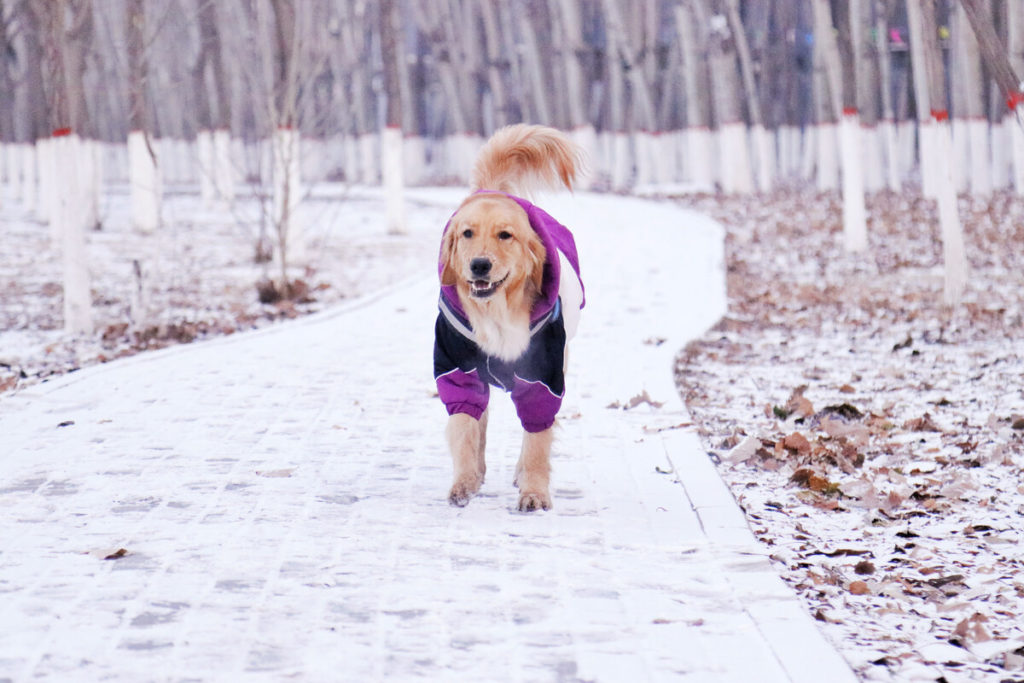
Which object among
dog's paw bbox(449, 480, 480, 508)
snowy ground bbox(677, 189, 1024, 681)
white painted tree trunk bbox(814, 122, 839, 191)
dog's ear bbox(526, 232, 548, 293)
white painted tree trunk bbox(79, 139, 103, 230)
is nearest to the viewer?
snowy ground bbox(677, 189, 1024, 681)

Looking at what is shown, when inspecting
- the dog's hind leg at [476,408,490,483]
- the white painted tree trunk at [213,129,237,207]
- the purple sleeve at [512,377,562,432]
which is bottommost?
the dog's hind leg at [476,408,490,483]

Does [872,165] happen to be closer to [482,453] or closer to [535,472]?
[482,453]

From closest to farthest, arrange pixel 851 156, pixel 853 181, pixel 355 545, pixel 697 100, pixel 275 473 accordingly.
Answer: pixel 355 545
pixel 275 473
pixel 851 156
pixel 853 181
pixel 697 100

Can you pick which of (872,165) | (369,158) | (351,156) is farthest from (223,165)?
(351,156)

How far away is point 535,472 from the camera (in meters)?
5.37

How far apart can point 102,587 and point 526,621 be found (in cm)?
151

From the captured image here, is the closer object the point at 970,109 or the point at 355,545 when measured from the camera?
the point at 355,545

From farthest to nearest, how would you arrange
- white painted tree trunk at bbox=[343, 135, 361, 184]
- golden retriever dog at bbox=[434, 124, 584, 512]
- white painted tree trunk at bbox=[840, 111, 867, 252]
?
white painted tree trunk at bbox=[343, 135, 361, 184]
white painted tree trunk at bbox=[840, 111, 867, 252]
golden retriever dog at bbox=[434, 124, 584, 512]

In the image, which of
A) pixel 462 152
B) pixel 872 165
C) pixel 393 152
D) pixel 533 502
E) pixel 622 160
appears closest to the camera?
pixel 533 502

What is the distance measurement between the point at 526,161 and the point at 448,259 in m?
0.81

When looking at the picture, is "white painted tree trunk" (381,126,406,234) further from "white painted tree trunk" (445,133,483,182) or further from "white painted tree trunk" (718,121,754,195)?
"white painted tree trunk" (445,133,483,182)

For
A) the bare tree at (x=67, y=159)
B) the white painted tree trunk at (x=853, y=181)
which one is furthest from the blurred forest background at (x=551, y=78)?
the white painted tree trunk at (x=853, y=181)

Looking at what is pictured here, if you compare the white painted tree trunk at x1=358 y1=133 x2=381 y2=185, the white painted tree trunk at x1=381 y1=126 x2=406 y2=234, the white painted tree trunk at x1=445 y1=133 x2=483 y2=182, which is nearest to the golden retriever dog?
the white painted tree trunk at x1=381 y1=126 x2=406 y2=234

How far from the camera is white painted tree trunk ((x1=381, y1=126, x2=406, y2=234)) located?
2088 cm
